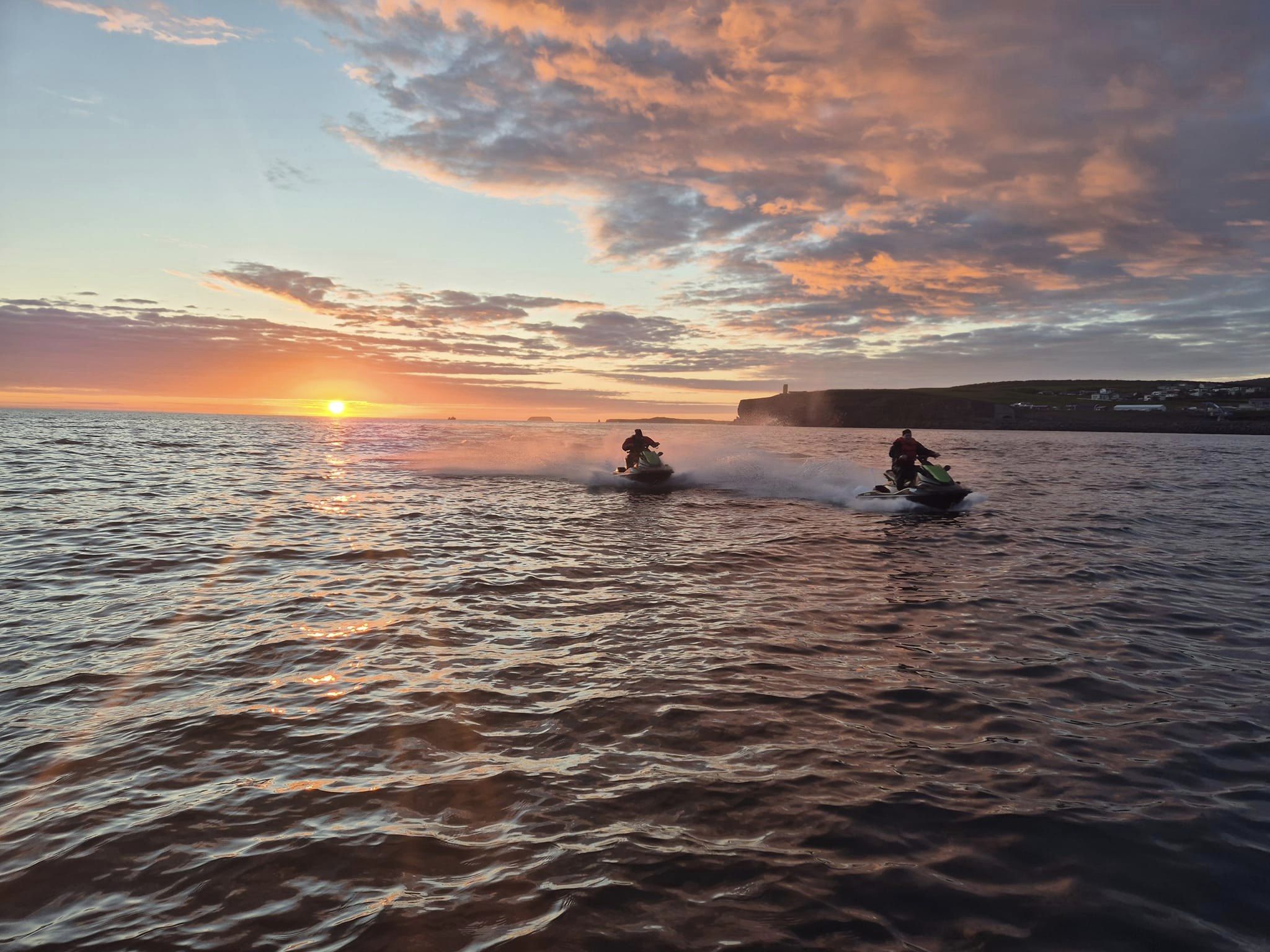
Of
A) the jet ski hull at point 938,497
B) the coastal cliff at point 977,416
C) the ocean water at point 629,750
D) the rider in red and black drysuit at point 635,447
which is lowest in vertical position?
the ocean water at point 629,750

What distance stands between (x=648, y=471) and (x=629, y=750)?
76.6 ft

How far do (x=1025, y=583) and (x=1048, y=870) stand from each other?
966 centimetres

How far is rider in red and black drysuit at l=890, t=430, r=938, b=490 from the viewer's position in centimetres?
2275

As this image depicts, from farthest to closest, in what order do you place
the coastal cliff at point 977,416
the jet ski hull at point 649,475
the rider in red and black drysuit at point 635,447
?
1. the coastal cliff at point 977,416
2. the rider in red and black drysuit at point 635,447
3. the jet ski hull at point 649,475

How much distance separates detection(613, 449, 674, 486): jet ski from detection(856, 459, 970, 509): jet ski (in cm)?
1052

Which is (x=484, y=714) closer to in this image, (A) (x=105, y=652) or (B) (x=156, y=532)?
(A) (x=105, y=652)

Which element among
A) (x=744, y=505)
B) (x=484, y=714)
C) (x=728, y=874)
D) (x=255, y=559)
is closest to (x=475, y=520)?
(x=255, y=559)

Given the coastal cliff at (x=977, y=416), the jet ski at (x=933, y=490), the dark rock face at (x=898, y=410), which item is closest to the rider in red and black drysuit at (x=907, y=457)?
the jet ski at (x=933, y=490)

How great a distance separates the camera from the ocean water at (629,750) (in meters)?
3.88

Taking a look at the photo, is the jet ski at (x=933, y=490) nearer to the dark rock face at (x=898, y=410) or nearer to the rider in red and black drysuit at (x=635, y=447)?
the rider in red and black drysuit at (x=635, y=447)

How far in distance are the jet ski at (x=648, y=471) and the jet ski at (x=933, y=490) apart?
10516mm

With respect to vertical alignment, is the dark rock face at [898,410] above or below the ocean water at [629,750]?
above

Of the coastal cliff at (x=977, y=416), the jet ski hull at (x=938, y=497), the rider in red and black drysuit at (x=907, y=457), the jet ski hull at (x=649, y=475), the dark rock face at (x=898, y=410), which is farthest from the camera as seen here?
the dark rock face at (x=898, y=410)

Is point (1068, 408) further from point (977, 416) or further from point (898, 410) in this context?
point (898, 410)
